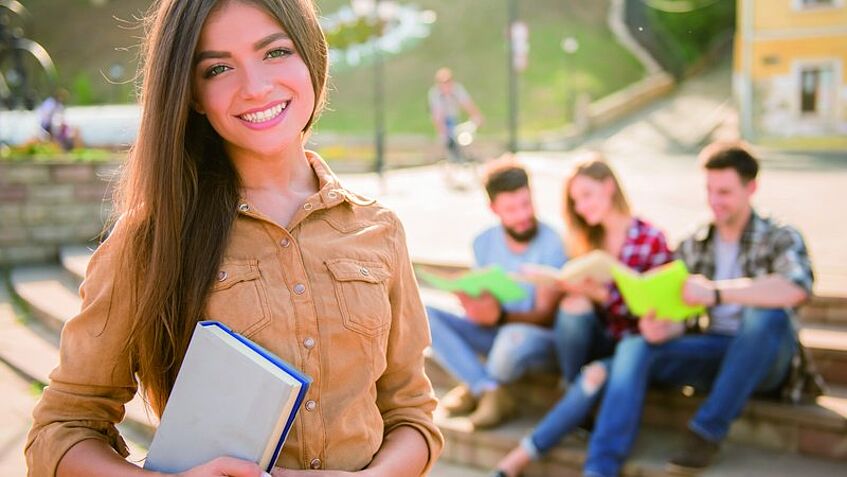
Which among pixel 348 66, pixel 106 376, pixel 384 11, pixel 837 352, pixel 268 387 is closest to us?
pixel 268 387

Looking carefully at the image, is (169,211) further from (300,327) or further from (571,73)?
(571,73)

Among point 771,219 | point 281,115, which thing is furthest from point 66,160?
point 281,115

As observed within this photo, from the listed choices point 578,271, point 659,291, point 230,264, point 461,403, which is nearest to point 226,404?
point 230,264

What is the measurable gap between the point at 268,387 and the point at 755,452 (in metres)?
2.94

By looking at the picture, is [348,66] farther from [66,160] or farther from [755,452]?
[755,452]

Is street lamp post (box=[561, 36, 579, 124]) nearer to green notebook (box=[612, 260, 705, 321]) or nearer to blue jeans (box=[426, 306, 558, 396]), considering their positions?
blue jeans (box=[426, 306, 558, 396])

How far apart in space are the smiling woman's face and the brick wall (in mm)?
6526

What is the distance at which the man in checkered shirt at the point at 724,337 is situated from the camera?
3.36 metres

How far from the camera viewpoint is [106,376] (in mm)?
1279

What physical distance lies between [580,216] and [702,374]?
2.87 ft

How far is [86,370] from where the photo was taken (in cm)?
127

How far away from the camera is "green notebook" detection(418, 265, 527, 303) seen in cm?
398

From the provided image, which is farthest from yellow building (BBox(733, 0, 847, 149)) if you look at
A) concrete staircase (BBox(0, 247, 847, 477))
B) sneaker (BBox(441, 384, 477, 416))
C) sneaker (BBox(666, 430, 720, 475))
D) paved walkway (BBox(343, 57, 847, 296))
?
sneaker (BBox(666, 430, 720, 475))

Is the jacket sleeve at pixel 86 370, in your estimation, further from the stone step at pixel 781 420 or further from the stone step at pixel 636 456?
the stone step at pixel 781 420
